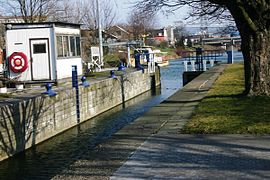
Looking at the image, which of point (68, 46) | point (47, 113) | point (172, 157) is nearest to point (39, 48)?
point (68, 46)

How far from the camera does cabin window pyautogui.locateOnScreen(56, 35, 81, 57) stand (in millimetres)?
24047

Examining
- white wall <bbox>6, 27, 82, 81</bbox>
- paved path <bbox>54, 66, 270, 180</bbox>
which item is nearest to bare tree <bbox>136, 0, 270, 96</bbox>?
paved path <bbox>54, 66, 270, 180</bbox>

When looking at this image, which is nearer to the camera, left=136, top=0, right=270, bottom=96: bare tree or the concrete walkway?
the concrete walkway

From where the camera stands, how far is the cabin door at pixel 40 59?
76.4 feet

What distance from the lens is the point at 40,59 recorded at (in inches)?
928

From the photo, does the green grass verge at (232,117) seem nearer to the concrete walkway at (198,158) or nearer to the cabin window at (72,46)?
the concrete walkway at (198,158)

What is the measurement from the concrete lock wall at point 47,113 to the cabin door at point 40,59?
2178 mm

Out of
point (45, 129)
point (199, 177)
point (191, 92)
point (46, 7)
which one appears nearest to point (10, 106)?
point (45, 129)

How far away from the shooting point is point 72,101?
824 inches

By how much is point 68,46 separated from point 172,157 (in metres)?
17.2

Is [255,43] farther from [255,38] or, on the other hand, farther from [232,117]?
[232,117]

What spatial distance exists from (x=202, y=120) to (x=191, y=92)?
32.4 ft

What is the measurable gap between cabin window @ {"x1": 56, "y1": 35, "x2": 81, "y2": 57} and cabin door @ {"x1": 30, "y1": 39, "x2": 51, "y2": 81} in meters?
0.65

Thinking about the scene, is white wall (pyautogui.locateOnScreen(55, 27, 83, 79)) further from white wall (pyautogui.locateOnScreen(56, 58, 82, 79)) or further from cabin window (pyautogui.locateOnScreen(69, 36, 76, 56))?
cabin window (pyautogui.locateOnScreen(69, 36, 76, 56))
